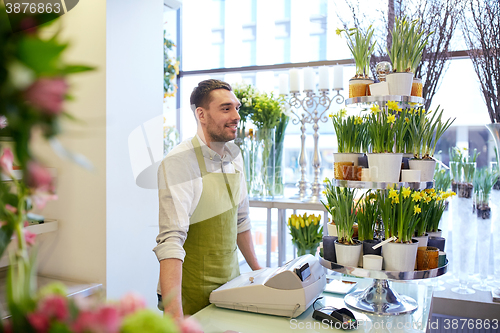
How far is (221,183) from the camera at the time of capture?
1900 mm

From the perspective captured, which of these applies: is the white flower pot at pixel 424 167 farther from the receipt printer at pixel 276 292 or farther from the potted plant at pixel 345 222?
the receipt printer at pixel 276 292

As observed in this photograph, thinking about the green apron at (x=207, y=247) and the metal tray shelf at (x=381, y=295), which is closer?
the metal tray shelf at (x=381, y=295)

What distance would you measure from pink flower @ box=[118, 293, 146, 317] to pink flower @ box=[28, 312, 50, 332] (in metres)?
0.04

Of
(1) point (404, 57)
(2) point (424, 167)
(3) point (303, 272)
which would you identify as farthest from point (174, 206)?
(1) point (404, 57)

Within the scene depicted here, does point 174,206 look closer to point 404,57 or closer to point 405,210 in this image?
point 405,210

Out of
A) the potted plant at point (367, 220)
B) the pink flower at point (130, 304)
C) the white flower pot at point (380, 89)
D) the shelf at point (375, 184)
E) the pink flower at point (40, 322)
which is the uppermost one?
the white flower pot at point (380, 89)

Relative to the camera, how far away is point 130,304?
0.26 metres

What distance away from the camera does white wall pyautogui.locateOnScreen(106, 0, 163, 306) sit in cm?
191

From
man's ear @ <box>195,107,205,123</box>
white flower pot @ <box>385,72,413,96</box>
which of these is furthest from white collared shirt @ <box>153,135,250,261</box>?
white flower pot @ <box>385,72,413,96</box>

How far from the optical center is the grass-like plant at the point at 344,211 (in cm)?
159

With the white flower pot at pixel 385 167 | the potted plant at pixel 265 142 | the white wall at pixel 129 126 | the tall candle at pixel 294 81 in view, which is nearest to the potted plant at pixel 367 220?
the white flower pot at pixel 385 167

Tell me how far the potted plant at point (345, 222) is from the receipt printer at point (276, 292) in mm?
148

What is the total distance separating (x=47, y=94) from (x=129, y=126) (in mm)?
1873

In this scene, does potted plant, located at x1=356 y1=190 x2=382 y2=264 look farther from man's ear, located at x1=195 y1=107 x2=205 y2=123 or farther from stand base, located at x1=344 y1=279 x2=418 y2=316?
man's ear, located at x1=195 y1=107 x2=205 y2=123
